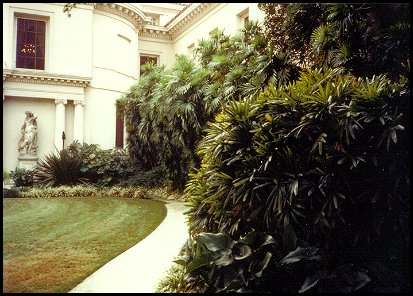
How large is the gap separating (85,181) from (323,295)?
1173 centimetres

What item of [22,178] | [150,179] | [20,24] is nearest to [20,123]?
[22,178]

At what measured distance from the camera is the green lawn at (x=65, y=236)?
4.69 m

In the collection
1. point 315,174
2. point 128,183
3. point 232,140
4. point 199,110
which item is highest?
point 199,110

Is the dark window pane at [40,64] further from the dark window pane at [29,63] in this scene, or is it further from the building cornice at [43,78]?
the building cornice at [43,78]

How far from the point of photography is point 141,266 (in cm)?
521

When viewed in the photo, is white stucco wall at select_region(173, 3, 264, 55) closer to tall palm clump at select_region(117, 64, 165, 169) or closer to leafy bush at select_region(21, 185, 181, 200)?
tall palm clump at select_region(117, 64, 165, 169)

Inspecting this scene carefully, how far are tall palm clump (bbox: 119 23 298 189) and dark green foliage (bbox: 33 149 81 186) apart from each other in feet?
9.02

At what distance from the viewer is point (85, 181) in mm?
13875

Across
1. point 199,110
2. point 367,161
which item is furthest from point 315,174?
point 199,110

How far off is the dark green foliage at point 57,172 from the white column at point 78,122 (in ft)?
14.9

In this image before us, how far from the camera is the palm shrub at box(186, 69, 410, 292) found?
395 cm

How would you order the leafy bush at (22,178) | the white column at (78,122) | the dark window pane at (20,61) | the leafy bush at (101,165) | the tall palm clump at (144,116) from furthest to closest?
the white column at (78,122) < the dark window pane at (20,61) < the leafy bush at (101,165) < the tall palm clump at (144,116) < the leafy bush at (22,178)

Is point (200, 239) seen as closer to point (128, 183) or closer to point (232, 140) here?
point (232, 140)

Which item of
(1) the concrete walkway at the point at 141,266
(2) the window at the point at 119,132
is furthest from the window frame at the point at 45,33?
(1) the concrete walkway at the point at 141,266
